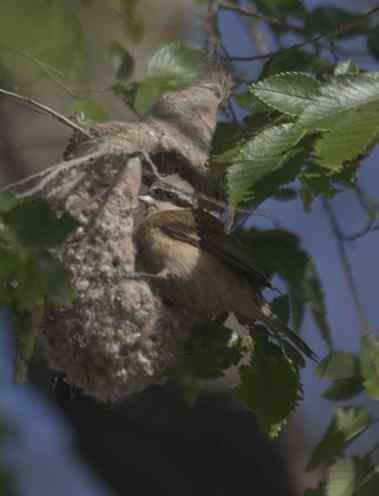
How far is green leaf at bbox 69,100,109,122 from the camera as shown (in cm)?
347

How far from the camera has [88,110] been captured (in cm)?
351

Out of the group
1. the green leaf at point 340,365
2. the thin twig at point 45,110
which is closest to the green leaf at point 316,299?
the green leaf at point 340,365

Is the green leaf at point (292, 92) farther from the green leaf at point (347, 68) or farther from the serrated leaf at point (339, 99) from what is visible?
the green leaf at point (347, 68)

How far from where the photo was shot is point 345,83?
7.52ft

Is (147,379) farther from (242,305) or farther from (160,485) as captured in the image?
(160,485)

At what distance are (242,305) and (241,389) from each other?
459 millimetres

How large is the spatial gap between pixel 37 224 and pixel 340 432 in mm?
1424

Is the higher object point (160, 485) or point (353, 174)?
point (353, 174)

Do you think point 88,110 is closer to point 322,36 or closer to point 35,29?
point 322,36

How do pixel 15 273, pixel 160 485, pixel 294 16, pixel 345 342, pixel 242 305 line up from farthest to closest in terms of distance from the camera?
1. pixel 345 342
2. pixel 160 485
3. pixel 294 16
4. pixel 242 305
5. pixel 15 273

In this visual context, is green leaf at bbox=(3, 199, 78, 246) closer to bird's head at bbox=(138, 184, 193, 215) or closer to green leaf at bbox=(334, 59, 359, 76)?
green leaf at bbox=(334, 59, 359, 76)

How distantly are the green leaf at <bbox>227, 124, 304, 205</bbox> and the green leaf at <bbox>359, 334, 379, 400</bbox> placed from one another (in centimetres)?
81

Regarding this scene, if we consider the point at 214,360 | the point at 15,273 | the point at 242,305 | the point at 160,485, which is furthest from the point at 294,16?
the point at 160,485

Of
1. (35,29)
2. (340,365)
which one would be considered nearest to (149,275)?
(340,365)
